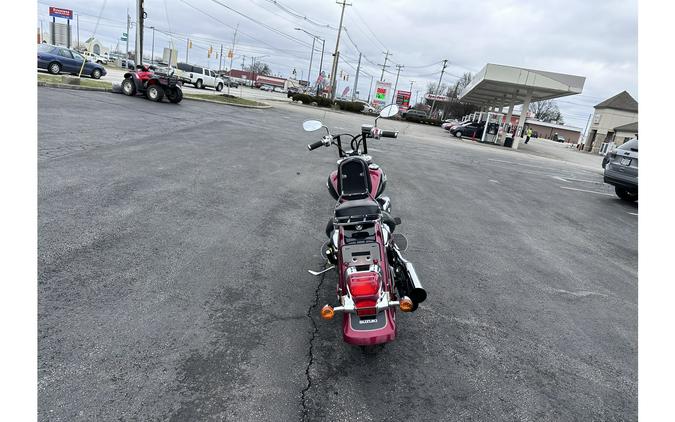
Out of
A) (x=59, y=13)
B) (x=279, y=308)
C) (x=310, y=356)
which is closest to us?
(x=310, y=356)

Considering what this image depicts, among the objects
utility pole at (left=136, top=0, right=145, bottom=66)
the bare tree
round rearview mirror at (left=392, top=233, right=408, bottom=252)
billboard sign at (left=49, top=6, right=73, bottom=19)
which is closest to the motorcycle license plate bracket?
round rearview mirror at (left=392, top=233, right=408, bottom=252)

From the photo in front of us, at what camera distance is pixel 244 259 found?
14.5ft

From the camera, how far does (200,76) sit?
1468 inches

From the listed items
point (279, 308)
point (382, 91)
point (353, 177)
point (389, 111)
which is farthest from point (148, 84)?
point (382, 91)

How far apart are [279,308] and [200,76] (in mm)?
38807

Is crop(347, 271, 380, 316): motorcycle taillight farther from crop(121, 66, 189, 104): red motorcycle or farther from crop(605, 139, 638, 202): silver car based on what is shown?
crop(121, 66, 189, 104): red motorcycle

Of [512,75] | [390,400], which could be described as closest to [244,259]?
[390,400]

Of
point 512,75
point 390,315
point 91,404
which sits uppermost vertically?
point 512,75

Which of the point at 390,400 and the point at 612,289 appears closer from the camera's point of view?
the point at 390,400

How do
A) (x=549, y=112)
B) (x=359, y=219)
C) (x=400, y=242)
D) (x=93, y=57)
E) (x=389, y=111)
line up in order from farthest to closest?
(x=549, y=112)
(x=93, y=57)
(x=400, y=242)
(x=389, y=111)
(x=359, y=219)

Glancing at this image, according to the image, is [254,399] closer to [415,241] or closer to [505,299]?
[505,299]

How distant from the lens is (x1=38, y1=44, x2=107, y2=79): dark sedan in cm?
2044

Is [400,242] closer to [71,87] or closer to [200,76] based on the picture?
[71,87]

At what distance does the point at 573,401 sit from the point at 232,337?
8.97ft
